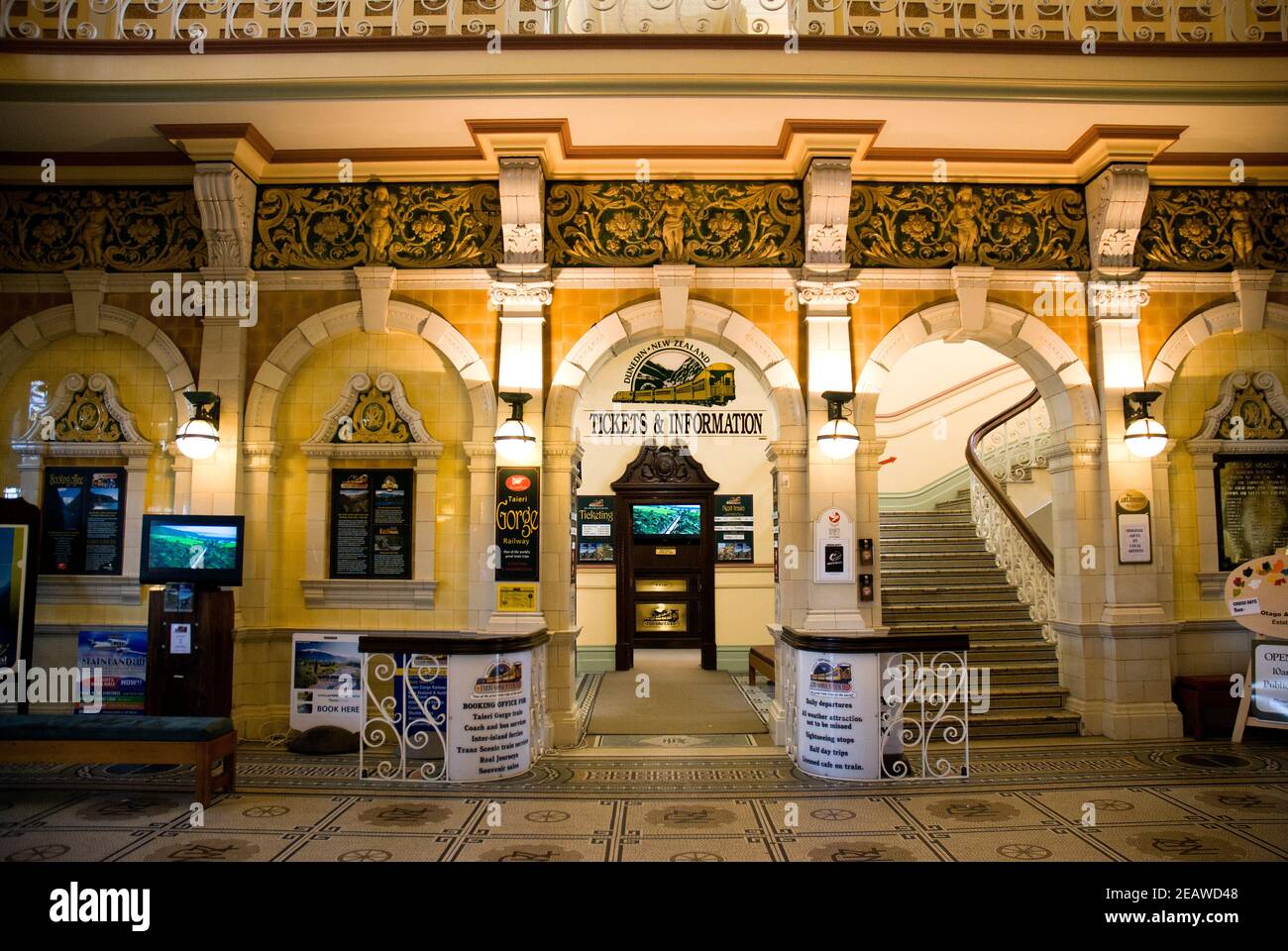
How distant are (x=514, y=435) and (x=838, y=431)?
2.44 meters

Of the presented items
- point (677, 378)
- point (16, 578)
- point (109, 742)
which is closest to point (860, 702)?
point (677, 378)

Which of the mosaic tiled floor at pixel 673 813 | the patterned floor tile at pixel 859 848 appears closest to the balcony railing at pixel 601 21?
the mosaic tiled floor at pixel 673 813

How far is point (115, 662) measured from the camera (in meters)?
6.18

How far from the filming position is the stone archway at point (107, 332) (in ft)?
20.8

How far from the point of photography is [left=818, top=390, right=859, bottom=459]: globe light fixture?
235 inches

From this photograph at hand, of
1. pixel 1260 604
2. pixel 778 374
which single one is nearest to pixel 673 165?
pixel 778 374

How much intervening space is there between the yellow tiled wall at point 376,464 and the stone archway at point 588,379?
72cm

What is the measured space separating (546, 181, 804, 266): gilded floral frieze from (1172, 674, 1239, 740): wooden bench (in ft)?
14.9

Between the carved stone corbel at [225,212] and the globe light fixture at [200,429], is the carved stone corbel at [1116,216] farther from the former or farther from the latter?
the globe light fixture at [200,429]

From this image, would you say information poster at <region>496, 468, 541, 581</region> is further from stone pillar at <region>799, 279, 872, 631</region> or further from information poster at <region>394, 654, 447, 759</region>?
stone pillar at <region>799, 279, 872, 631</region>

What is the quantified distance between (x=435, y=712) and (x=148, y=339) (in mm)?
3769

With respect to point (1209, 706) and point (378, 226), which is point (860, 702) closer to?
point (1209, 706)

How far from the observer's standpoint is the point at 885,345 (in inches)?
250

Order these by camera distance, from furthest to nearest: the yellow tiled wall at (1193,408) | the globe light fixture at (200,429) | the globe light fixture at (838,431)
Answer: the yellow tiled wall at (1193,408) < the globe light fixture at (838,431) < the globe light fixture at (200,429)
